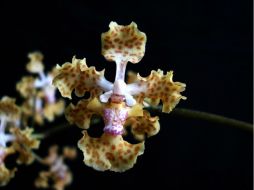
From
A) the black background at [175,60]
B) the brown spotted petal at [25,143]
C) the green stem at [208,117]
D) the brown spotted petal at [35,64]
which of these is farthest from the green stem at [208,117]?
the black background at [175,60]

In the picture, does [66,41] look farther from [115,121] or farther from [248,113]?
[115,121]

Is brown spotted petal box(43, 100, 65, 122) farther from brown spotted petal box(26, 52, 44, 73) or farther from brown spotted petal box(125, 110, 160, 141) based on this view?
brown spotted petal box(125, 110, 160, 141)

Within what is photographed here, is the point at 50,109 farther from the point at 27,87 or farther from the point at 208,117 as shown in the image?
the point at 208,117

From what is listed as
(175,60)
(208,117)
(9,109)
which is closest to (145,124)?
(208,117)

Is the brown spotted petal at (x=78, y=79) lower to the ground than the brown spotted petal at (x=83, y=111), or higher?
higher

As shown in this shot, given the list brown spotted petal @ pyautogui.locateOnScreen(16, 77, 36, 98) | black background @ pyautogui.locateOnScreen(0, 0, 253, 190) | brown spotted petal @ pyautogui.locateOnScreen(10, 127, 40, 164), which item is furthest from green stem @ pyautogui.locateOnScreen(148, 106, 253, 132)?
black background @ pyautogui.locateOnScreen(0, 0, 253, 190)

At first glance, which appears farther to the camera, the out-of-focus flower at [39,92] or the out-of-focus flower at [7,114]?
the out-of-focus flower at [39,92]

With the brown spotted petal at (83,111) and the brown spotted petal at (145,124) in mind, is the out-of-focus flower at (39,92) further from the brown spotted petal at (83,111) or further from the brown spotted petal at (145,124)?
the brown spotted petal at (145,124)

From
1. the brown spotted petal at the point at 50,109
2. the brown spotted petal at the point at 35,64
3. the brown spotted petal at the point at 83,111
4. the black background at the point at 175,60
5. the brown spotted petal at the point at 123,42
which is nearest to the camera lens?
the brown spotted petal at the point at 123,42
